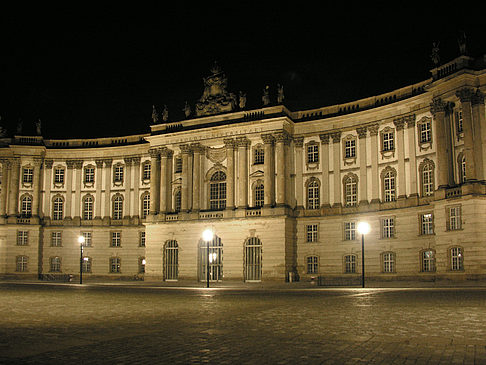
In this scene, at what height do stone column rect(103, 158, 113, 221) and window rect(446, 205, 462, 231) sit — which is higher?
stone column rect(103, 158, 113, 221)

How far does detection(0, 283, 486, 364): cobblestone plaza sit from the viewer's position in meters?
12.4

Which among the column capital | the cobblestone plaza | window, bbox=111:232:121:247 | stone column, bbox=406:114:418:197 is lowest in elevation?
the cobblestone plaza

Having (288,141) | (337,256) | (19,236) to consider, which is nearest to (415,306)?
(337,256)

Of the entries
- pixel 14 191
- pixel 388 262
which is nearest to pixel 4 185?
pixel 14 191

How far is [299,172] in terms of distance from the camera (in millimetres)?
61281

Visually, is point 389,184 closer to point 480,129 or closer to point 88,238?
point 480,129

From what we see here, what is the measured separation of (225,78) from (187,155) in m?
10.4

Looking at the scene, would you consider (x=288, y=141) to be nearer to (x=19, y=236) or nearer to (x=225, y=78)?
(x=225, y=78)

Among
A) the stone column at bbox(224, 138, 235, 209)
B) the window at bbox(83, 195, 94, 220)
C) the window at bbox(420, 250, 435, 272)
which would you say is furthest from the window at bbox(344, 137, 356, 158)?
the window at bbox(83, 195, 94, 220)

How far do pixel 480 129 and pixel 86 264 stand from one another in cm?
5212

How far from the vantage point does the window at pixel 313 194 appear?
6009 cm

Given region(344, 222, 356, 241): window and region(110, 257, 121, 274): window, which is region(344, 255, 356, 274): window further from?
region(110, 257, 121, 274): window

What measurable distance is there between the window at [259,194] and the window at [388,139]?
14.4m

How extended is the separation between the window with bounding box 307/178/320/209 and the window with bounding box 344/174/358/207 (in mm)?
3358
